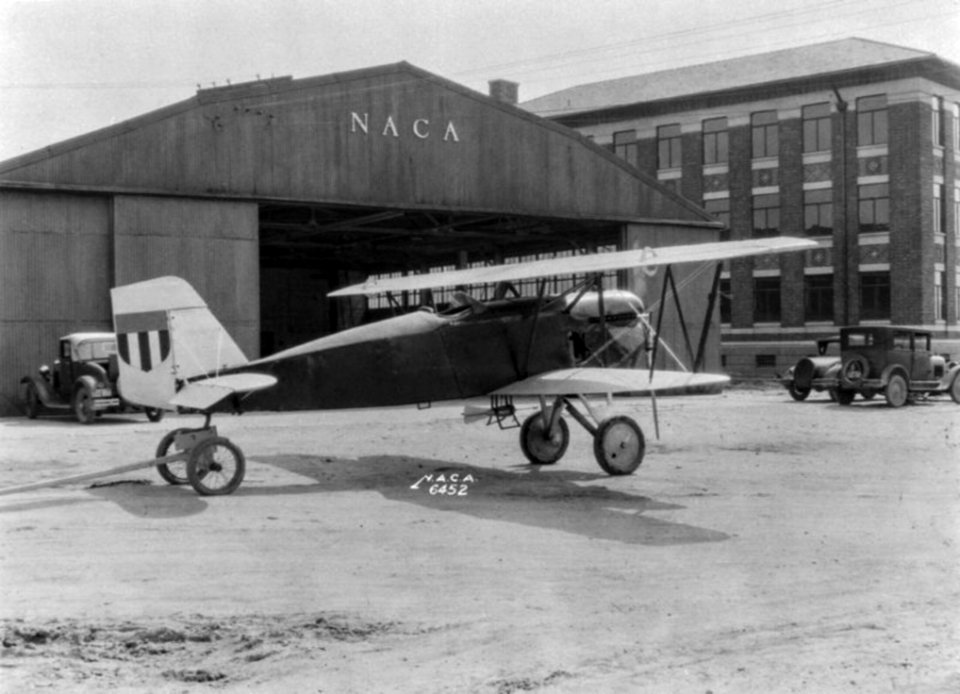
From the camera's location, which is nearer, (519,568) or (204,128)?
(519,568)

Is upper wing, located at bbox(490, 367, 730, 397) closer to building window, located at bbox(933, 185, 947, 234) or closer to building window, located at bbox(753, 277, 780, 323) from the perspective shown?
building window, located at bbox(933, 185, 947, 234)

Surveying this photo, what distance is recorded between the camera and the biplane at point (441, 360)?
12.5m

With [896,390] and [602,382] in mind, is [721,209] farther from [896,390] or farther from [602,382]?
[602,382]

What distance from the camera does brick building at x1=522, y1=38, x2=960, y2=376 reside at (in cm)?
4869

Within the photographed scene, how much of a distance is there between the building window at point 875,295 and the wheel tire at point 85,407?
37.5 meters

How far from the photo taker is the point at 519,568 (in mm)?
8281

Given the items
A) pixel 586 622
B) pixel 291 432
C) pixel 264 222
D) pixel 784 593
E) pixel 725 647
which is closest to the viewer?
pixel 725 647

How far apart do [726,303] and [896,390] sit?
26707mm

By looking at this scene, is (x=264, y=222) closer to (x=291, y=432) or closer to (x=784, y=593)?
(x=291, y=432)

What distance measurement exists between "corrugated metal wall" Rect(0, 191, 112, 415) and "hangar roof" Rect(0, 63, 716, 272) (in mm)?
668

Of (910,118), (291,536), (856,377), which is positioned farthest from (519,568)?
(910,118)

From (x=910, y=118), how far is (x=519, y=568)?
46298 millimetres

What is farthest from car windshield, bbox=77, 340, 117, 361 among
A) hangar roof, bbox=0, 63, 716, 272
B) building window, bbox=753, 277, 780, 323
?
building window, bbox=753, 277, 780, 323

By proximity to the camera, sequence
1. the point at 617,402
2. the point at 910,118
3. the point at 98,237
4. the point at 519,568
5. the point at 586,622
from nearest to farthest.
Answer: the point at 586,622, the point at 519,568, the point at 98,237, the point at 617,402, the point at 910,118
